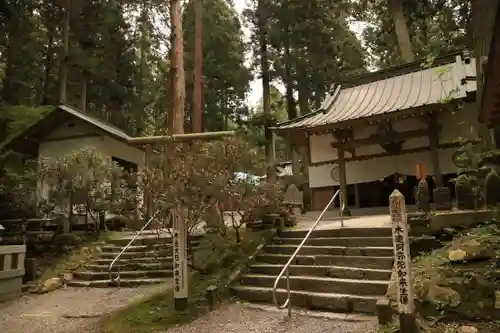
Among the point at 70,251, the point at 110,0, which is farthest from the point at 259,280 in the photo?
the point at 110,0

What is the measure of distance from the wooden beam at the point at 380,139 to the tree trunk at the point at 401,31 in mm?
7562

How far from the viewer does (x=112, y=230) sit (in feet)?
47.6

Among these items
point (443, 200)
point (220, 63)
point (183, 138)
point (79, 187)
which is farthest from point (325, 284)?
point (220, 63)

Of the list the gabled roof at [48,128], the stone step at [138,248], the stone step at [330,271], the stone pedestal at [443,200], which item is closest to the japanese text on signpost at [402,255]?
the stone step at [330,271]

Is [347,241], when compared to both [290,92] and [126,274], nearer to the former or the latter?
[126,274]

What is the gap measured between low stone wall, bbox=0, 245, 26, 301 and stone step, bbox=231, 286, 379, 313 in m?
5.63

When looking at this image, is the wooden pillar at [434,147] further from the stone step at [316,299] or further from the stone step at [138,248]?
the stone step at [138,248]

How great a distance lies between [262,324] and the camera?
6.20 meters

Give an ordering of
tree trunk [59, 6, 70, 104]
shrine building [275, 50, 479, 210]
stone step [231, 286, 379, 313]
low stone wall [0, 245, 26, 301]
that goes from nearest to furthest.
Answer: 1. stone step [231, 286, 379, 313]
2. low stone wall [0, 245, 26, 301]
3. shrine building [275, 50, 479, 210]
4. tree trunk [59, 6, 70, 104]

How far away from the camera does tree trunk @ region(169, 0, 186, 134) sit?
966cm

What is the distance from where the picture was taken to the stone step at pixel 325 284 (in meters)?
6.56

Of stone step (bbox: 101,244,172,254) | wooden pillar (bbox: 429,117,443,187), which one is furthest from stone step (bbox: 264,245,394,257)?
wooden pillar (bbox: 429,117,443,187)

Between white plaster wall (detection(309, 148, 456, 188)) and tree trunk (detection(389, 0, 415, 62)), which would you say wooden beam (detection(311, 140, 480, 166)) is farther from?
tree trunk (detection(389, 0, 415, 62))

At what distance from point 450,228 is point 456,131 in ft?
21.7
